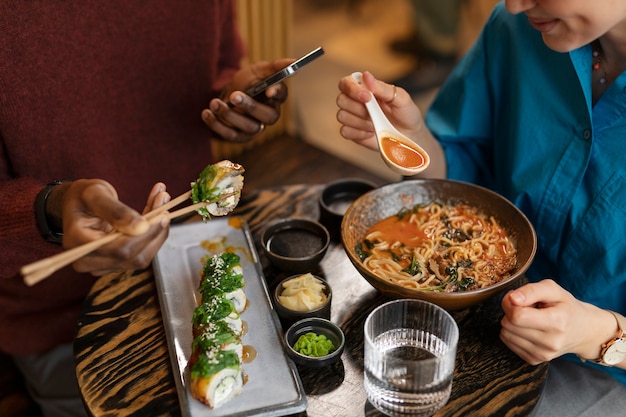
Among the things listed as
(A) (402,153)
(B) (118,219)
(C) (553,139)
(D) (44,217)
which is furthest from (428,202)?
(D) (44,217)

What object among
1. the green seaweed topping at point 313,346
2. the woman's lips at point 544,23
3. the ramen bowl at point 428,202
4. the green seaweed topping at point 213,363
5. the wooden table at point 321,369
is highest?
the woman's lips at point 544,23

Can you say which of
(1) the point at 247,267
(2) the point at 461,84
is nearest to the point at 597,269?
(2) the point at 461,84

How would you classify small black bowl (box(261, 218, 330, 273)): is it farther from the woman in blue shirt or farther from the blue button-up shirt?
the blue button-up shirt

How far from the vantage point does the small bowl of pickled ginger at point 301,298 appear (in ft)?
5.51

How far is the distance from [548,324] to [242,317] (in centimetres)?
77

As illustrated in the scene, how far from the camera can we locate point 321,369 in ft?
5.24

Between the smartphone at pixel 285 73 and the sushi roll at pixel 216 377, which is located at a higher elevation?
the smartphone at pixel 285 73

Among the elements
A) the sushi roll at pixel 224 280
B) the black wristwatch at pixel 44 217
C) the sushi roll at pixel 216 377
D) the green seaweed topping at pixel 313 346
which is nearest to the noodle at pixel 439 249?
the green seaweed topping at pixel 313 346

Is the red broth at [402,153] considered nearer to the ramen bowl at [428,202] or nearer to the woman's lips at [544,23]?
the ramen bowl at [428,202]

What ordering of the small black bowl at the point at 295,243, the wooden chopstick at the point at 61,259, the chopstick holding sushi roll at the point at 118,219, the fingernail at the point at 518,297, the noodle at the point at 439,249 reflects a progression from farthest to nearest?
1. the small black bowl at the point at 295,243
2. the noodle at the point at 439,249
3. the fingernail at the point at 518,297
4. the chopstick holding sushi roll at the point at 118,219
5. the wooden chopstick at the point at 61,259

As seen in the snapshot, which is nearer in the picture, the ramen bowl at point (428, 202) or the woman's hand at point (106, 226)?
the woman's hand at point (106, 226)

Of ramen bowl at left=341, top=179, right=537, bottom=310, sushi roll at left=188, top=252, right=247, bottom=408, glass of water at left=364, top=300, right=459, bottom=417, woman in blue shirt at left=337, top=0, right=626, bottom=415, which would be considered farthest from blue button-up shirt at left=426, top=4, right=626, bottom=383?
sushi roll at left=188, top=252, right=247, bottom=408

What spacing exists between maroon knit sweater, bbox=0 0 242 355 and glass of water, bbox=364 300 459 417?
97cm

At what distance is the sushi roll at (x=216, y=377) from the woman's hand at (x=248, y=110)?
34.9 inches
